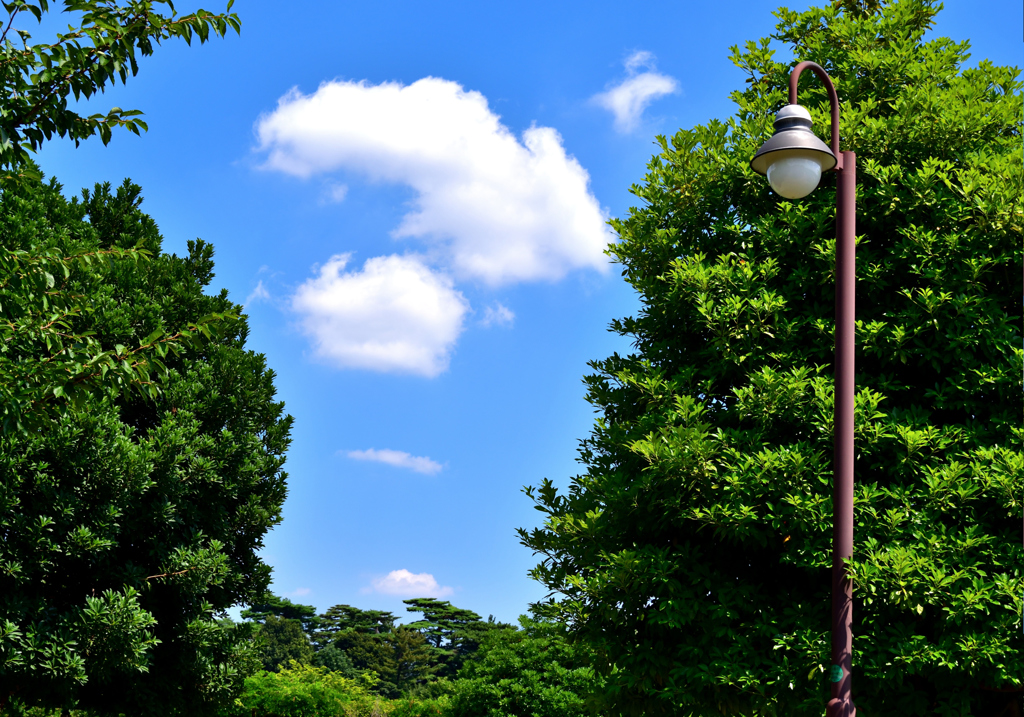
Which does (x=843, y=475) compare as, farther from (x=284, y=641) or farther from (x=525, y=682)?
(x=284, y=641)

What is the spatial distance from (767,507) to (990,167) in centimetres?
440

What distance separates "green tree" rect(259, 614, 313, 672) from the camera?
65.4 m

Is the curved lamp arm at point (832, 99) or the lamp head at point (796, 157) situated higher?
the curved lamp arm at point (832, 99)

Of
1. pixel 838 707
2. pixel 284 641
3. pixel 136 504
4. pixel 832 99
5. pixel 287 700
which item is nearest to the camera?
pixel 838 707

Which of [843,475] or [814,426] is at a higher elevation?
[814,426]

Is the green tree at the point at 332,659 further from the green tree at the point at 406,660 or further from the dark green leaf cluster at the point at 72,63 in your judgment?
the dark green leaf cluster at the point at 72,63

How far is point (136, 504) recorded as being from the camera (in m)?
14.6

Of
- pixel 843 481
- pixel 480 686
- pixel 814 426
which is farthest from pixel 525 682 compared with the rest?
pixel 843 481

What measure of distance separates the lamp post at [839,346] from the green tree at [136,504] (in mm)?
9738

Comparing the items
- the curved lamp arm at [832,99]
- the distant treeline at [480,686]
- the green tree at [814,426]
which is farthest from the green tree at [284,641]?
the curved lamp arm at [832,99]

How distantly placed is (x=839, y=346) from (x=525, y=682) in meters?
18.2

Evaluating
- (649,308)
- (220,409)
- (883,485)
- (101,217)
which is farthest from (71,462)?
(883,485)

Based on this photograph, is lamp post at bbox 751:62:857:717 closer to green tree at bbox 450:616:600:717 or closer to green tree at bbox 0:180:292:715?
green tree at bbox 0:180:292:715

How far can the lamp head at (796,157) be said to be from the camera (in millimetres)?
6277
